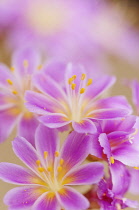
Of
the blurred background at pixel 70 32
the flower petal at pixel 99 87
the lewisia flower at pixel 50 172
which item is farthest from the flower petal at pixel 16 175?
the blurred background at pixel 70 32

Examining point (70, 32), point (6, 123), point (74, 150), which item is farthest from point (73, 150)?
point (70, 32)

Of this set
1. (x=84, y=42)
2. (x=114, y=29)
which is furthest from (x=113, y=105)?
(x=114, y=29)

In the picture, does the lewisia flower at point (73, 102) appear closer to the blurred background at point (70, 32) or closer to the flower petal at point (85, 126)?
the flower petal at point (85, 126)

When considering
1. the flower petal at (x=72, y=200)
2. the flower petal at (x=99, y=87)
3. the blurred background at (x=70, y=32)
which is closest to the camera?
the flower petal at (x=72, y=200)

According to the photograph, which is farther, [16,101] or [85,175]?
[16,101]

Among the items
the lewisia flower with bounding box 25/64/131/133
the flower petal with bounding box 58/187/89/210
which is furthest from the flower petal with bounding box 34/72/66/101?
the flower petal with bounding box 58/187/89/210

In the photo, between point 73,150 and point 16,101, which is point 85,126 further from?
point 16,101
